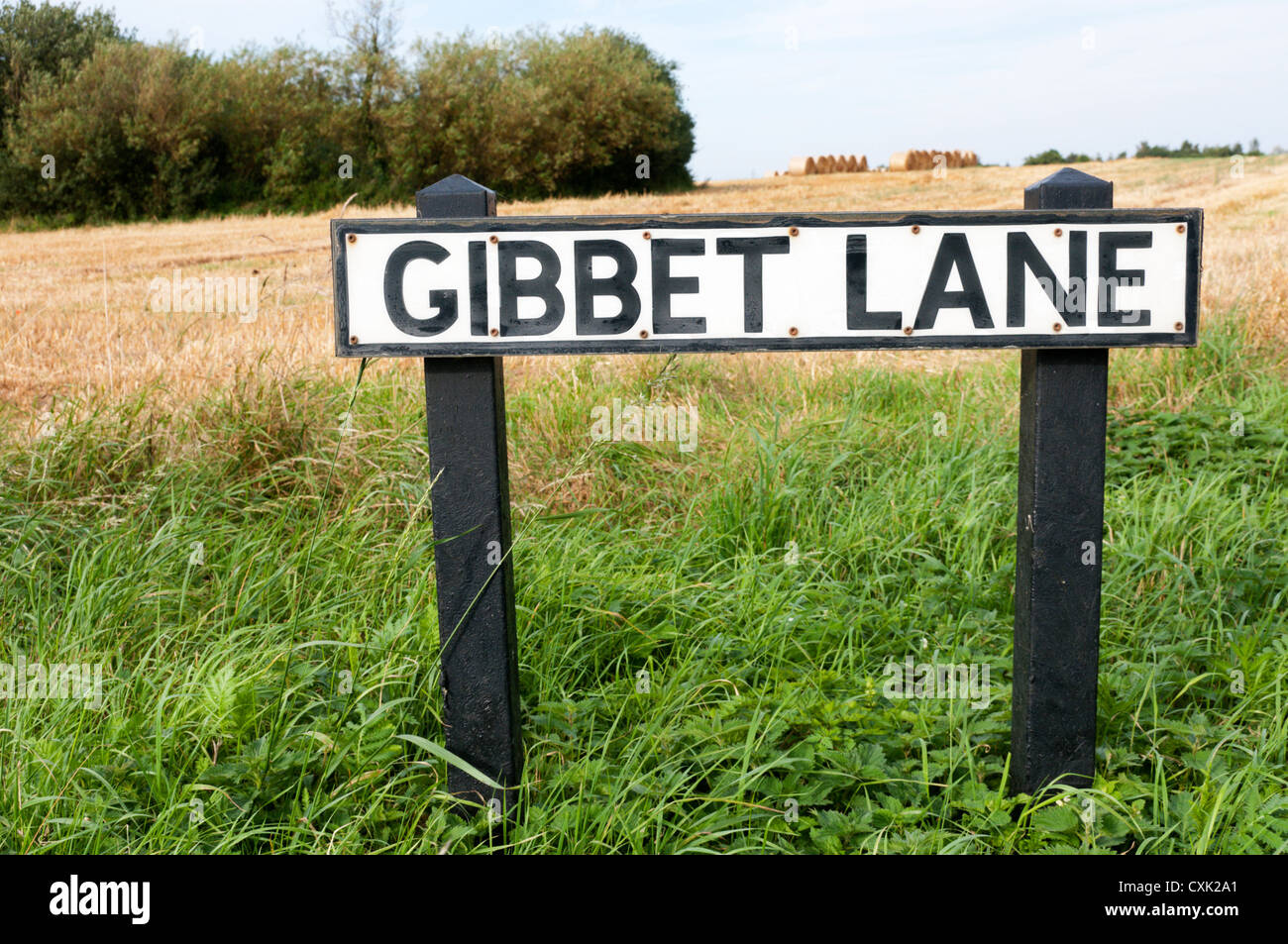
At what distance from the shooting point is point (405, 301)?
6.78 feet

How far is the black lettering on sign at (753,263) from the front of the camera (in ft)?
6.86

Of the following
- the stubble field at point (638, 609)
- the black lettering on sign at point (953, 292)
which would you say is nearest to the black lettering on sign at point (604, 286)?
the black lettering on sign at point (953, 292)

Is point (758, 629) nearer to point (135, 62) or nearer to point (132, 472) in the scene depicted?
point (132, 472)

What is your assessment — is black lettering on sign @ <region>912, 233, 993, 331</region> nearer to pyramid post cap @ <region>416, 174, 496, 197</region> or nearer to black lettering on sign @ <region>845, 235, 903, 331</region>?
black lettering on sign @ <region>845, 235, 903, 331</region>

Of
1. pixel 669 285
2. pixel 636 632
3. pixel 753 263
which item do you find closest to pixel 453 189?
pixel 669 285

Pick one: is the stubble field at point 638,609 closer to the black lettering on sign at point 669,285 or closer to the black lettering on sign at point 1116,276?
the black lettering on sign at point 669,285

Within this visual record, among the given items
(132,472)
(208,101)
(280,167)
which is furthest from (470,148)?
(132,472)

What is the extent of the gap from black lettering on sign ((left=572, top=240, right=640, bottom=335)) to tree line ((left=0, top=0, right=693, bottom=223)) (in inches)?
1034

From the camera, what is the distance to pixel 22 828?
6.64 ft

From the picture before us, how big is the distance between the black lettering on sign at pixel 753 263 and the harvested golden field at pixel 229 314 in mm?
616

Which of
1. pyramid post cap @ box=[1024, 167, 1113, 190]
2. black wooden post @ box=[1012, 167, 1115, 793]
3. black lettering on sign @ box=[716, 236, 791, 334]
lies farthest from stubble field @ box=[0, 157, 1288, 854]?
pyramid post cap @ box=[1024, 167, 1113, 190]

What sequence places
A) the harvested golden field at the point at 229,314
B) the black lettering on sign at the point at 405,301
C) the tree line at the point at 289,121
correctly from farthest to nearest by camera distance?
1. the tree line at the point at 289,121
2. the harvested golden field at the point at 229,314
3. the black lettering on sign at the point at 405,301

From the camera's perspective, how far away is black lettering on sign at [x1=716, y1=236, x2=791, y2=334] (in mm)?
2092

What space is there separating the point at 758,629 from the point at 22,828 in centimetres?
177
